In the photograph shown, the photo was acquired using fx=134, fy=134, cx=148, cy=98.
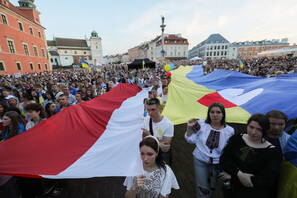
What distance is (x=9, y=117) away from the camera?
8.36 ft

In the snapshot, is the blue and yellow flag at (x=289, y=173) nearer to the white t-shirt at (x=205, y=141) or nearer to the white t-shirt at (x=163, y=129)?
the white t-shirt at (x=205, y=141)

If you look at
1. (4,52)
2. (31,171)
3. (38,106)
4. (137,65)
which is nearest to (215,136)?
(31,171)

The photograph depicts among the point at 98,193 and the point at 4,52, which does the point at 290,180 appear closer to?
the point at 98,193

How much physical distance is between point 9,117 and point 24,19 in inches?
1453

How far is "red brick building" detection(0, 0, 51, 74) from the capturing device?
71.5 feet

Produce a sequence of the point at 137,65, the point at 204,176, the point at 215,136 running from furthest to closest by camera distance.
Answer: the point at 137,65
the point at 204,176
the point at 215,136

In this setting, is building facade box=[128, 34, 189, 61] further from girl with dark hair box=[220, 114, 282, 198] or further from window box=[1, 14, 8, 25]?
girl with dark hair box=[220, 114, 282, 198]

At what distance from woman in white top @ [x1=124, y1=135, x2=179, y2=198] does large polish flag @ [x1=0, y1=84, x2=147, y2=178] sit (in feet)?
0.44

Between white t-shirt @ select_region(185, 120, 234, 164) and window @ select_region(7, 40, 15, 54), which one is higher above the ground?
window @ select_region(7, 40, 15, 54)

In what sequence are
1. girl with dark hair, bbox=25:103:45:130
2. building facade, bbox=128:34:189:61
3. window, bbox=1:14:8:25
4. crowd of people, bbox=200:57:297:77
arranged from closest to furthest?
girl with dark hair, bbox=25:103:45:130
crowd of people, bbox=200:57:297:77
window, bbox=1:14:8:25
building facade, bbox=128:34:189:61

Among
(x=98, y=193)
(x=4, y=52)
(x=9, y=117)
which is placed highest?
(x=4, y=52)

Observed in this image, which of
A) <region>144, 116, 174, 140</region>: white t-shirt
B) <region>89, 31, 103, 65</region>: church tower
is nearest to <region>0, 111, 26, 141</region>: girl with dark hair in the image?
<region>144, 116, 174, 140</region>: white t-shirt

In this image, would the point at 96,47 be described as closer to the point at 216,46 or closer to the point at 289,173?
the point at 216,46

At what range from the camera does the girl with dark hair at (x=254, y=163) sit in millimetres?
1538
